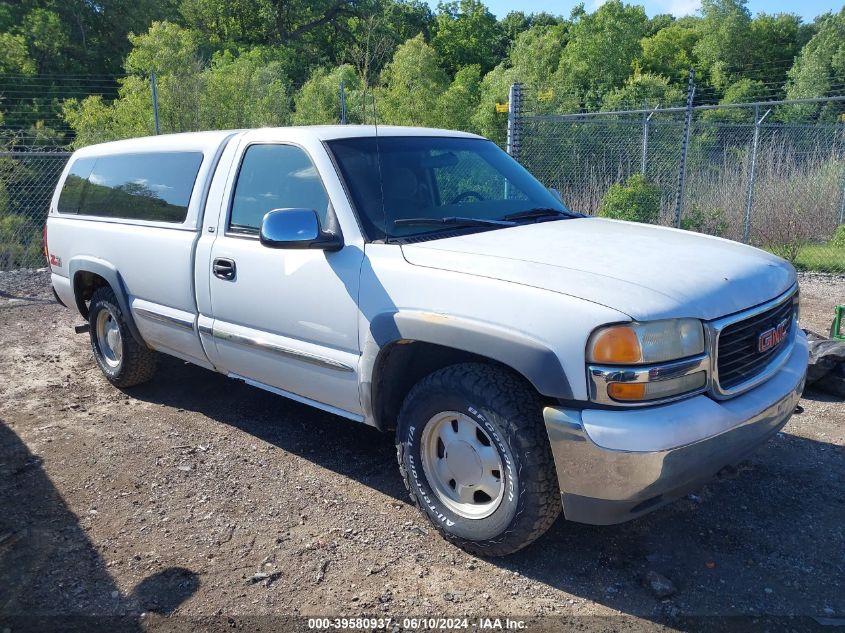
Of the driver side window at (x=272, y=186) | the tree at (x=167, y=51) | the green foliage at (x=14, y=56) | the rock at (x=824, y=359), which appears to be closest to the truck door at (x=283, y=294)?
the driver side window at (x=272, y=186)

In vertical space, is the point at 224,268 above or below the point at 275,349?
above

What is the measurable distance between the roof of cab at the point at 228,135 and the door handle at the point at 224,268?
2.53 feet

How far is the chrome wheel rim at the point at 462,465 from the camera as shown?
3.07m

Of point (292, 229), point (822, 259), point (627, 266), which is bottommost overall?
point (822, 259)

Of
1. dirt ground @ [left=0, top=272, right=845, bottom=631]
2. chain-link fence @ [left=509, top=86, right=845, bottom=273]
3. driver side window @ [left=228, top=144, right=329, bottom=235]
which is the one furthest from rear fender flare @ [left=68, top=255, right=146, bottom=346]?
chain-link fence @ [left=509, top=86, right=845, bottom=273]

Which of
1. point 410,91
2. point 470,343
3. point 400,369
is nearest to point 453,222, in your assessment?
point 400,369

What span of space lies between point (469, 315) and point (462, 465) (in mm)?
727

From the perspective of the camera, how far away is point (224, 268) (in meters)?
4.03

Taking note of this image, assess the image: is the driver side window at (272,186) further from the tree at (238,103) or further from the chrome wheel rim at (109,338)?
the tree at (238,103)

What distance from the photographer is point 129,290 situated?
4910mm

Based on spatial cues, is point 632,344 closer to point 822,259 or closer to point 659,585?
point 659,585

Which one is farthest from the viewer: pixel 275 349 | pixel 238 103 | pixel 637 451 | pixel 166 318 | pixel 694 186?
pixel 238 103

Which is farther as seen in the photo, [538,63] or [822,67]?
[822,67]

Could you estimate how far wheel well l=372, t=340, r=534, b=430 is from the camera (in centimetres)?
328
